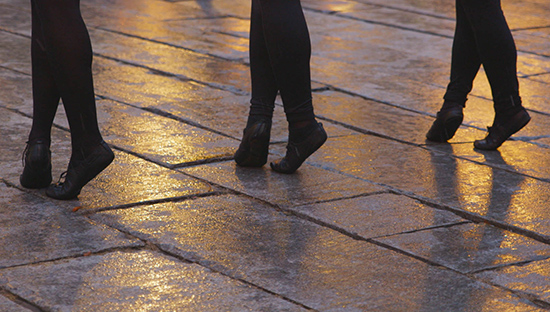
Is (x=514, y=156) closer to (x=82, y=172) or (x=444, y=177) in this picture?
(x=444, y=177)

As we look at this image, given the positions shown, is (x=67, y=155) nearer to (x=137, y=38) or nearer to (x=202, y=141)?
(x=202, y=141)

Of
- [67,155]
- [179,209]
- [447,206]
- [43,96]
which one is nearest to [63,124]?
[67,155]

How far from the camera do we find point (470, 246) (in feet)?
9.37

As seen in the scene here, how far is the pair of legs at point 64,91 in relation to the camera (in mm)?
3035

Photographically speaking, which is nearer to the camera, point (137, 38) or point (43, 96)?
point (43, 96)

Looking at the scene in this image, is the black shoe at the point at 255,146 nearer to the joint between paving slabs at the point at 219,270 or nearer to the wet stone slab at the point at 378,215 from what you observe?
the wet stone slab at the point at 378,215

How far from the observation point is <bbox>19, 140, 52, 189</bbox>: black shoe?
10.6 ft

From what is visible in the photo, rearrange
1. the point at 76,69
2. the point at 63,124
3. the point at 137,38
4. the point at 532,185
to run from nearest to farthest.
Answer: the point at 76,69
the point at 532,185
the point at 63,124
the point at 137,38

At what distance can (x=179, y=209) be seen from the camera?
10.2ft

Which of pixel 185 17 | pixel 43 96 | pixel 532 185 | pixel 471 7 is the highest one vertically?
pixel 471 7

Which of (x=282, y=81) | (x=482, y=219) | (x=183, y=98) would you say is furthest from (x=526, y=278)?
(x=183, y=98)

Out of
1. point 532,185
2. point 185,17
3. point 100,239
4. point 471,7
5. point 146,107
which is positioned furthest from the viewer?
point 185,17

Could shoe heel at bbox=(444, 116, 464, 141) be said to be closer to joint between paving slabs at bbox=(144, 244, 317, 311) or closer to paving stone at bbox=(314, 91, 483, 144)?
paving stone at bbox=(314, 91, 483, 144)

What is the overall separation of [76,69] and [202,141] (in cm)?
99
